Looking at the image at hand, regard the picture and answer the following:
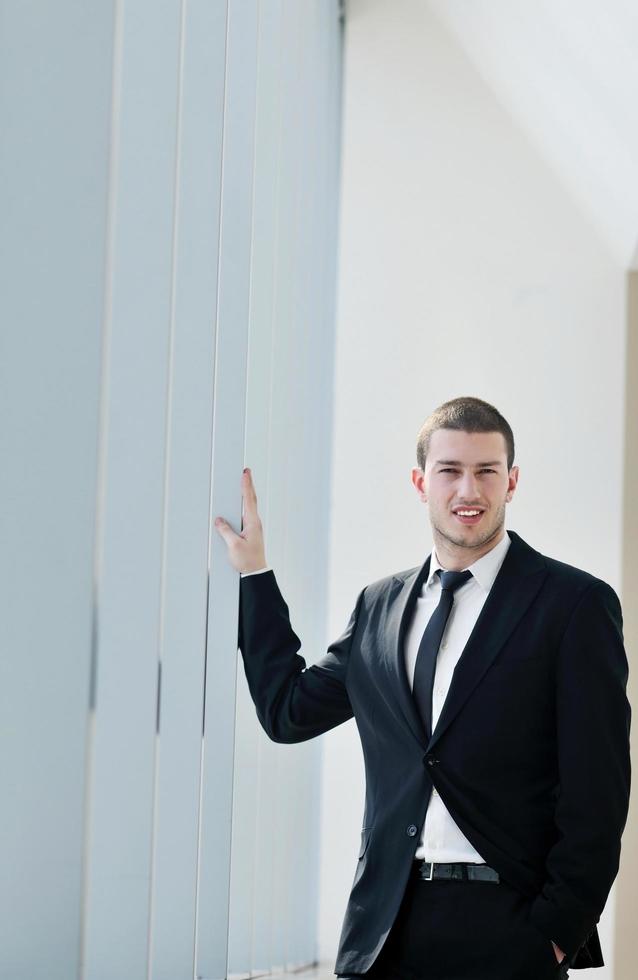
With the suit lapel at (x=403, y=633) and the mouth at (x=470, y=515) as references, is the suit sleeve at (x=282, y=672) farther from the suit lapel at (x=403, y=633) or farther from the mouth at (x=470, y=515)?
the mouth at (x=470, y=515)

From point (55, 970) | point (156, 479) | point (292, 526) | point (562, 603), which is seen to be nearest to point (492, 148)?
point (292, 526)

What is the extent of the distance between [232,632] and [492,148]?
7.21 ft

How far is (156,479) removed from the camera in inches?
86.2

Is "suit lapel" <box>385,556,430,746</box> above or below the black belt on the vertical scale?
above

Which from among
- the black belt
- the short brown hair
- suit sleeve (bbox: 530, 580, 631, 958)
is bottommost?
the black belt

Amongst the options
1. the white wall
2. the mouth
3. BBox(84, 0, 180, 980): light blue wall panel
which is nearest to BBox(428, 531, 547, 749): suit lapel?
the mouth

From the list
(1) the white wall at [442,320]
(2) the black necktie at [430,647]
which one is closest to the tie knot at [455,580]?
(2) the black necktie at [430,647]

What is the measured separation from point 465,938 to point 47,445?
125 centimetres

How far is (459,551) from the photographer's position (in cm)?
263

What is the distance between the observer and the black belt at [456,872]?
2.34m

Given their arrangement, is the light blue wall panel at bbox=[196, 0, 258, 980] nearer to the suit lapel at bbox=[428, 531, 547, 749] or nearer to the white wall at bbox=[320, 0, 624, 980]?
the suit lapel at bbox=[428, 531, 547, 749]

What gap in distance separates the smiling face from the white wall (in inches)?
51.4

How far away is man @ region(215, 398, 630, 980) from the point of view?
7.62ft

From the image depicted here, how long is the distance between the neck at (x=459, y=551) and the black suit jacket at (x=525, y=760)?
5cm
